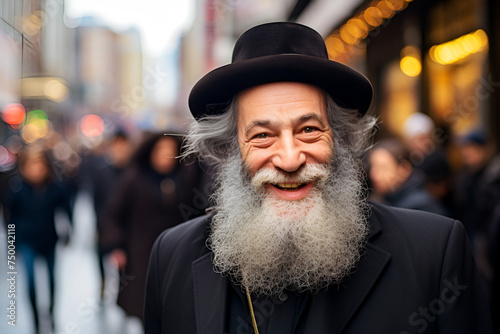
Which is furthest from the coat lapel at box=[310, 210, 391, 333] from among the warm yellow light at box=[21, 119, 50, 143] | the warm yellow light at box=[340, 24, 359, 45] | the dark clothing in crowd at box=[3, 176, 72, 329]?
the warm yellow light at box=[340, 24, 359, 45]

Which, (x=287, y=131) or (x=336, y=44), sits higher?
(x=336, y=44)

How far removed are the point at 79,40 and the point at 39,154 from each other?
238 feet

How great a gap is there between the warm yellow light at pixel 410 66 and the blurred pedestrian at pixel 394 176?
588 cm

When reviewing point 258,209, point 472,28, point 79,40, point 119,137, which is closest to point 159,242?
point 258,209

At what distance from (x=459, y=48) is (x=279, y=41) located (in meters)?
7.28

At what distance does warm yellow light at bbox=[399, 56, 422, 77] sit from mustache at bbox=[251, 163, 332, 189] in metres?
8.73

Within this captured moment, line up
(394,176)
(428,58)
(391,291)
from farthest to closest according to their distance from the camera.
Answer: (428,58) → (394,176) → (391,291)

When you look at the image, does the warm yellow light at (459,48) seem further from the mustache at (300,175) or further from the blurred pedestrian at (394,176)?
the mustache at (300,175)

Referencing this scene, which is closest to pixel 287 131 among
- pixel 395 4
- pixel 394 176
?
pixel 394 176

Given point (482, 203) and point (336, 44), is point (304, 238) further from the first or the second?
point (336, 44)

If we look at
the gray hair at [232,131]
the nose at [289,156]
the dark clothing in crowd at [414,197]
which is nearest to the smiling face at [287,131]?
the nose at [289,156]

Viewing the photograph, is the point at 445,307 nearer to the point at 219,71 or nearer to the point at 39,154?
the point at 219,71

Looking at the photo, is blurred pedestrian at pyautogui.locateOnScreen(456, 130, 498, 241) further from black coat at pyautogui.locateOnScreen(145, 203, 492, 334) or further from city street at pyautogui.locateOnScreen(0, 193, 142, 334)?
city street at pyautogui.locateOnScreen(0, 193, 142, 334)

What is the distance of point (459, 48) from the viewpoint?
8.37 meters
